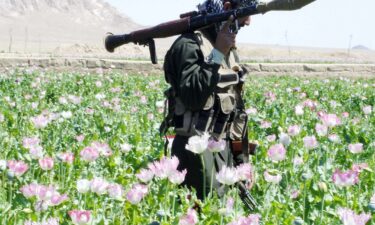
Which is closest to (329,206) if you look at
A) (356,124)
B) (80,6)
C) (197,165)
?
(197,165)

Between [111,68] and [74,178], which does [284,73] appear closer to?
[111,68]

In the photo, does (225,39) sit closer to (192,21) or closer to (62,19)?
(192,21)

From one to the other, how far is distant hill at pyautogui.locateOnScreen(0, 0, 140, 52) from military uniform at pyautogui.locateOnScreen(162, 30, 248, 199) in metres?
99.4

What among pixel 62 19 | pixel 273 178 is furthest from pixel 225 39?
pixel 62 19

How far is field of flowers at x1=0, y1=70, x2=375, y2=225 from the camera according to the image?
2.84 m

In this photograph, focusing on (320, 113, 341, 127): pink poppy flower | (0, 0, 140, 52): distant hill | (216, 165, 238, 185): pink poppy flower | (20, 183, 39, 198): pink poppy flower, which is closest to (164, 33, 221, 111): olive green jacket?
(216, 165, 238, 185): pink poppy flower

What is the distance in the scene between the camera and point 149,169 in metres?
4.16

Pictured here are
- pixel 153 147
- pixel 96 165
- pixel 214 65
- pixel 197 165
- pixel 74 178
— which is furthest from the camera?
pixel 153 147

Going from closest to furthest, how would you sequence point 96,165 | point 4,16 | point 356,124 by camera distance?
point 96,165 → point 356,124 → point 4,16

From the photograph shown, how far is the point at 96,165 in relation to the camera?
446cm

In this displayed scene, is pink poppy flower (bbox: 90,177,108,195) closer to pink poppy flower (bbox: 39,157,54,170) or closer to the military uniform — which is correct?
pink poppy flower (bbox: 39,157,54,170)

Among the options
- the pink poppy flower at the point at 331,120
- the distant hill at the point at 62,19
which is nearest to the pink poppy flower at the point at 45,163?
the pink poppy flower at the point at 331,120

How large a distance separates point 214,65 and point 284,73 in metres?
14.7

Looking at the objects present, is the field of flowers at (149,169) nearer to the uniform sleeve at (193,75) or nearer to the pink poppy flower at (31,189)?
the pink poppy flower at (31,189)
